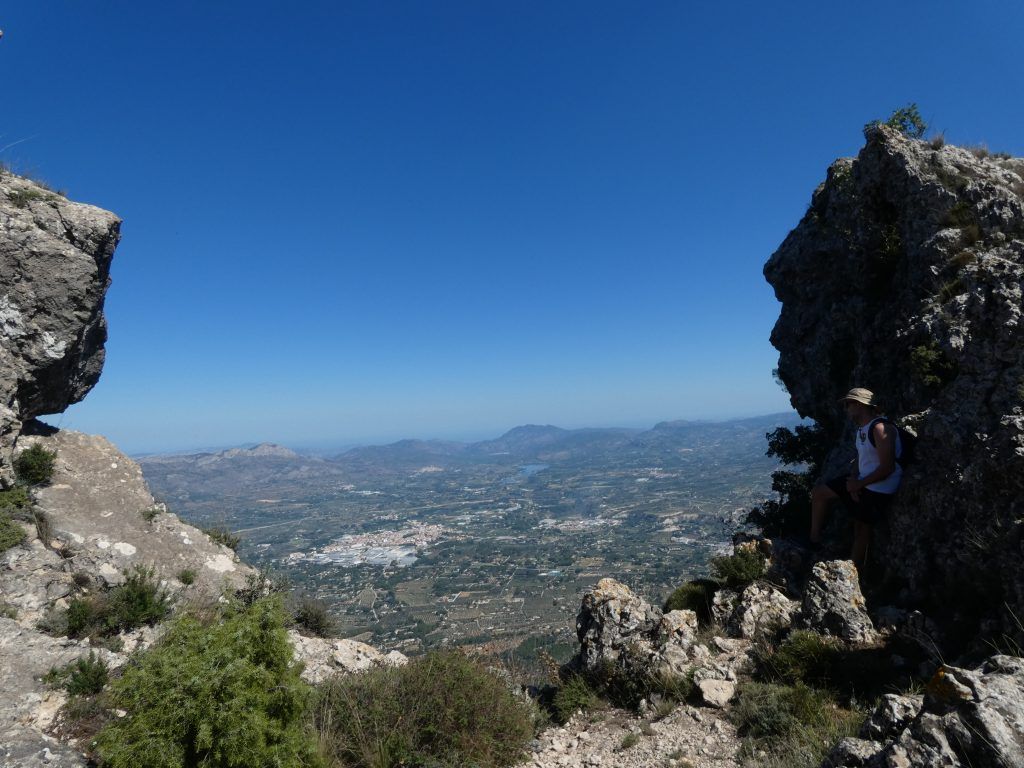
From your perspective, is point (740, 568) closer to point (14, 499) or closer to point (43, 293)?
point (14, 499)

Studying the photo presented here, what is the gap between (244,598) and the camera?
373 inches

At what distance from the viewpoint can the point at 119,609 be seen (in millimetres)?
8125

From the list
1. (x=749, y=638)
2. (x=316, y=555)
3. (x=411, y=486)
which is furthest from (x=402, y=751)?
(x=411, y=486)

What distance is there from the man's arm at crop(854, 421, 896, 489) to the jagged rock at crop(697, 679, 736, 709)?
3.80m

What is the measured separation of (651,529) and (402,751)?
7616 cm

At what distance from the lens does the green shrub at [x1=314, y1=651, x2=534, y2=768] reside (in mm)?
5285

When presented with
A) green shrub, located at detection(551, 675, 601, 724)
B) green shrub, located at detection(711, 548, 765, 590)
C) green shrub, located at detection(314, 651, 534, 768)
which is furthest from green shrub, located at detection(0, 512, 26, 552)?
green shrub, located at detection(711, 548, 765, 590)

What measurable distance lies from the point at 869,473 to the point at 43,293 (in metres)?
16.3

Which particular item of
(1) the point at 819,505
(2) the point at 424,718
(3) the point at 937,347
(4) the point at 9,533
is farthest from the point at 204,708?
(3) the point at 937,347

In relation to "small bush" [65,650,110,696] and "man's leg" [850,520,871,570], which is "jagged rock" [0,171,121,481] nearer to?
"small bush" [65,650,110,696]

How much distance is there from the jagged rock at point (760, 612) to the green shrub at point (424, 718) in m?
3.49

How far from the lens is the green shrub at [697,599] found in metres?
8.28

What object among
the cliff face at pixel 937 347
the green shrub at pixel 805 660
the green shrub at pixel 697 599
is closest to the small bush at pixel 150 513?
the green shrub at pixel 697 599

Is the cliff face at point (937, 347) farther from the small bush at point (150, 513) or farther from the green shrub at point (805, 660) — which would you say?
the small bush at point (150, 513)
